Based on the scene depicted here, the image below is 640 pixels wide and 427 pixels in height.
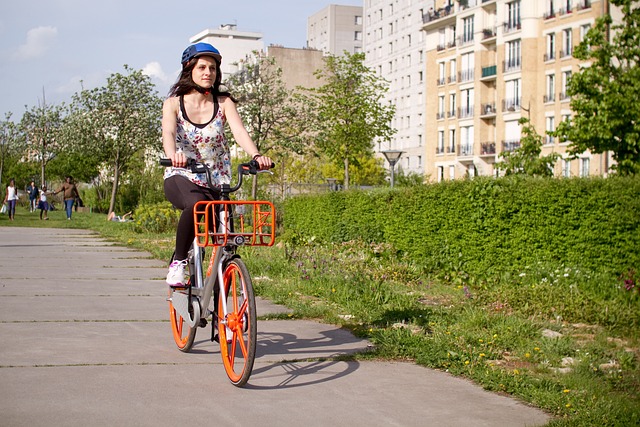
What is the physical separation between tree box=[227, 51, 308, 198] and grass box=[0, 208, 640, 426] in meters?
27.9

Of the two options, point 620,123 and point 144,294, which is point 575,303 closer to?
point 144,294

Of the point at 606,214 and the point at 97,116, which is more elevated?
the point at 97,116

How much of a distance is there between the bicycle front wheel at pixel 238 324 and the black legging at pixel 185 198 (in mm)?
520

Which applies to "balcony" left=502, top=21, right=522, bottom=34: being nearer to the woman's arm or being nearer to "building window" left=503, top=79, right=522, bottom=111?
"building window" left=503, top=79, right=522, bottom=111

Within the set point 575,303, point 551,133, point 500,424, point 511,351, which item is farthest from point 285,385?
point 551,133

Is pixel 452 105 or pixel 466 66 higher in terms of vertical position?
pixel 466 66

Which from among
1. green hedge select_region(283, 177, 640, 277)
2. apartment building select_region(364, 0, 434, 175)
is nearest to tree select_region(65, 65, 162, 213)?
green hedge select_region(283, 177, 640, 277)

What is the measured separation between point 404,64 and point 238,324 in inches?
4125

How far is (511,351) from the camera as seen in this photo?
6516mm

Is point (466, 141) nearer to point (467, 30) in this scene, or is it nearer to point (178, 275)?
point (467, 30)

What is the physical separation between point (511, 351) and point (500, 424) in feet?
6.99

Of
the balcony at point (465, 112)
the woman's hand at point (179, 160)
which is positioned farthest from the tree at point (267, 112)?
the balcony at point (465, 112)

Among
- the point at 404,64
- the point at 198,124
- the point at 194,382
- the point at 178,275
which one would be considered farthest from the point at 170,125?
the point at 404,64

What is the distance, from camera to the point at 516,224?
11.9 m
